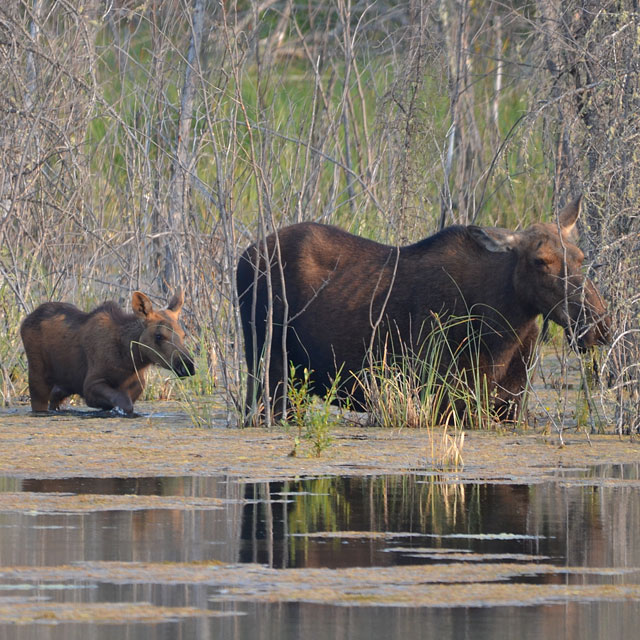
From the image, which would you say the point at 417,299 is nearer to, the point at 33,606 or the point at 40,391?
the point at 40,391

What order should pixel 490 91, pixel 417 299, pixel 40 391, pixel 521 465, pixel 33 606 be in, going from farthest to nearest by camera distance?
pixel 490 91 < pixel 40 391 < pixel 417 299 < pixel 521 465 < pixel 33 606

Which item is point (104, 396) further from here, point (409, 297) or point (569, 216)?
point (569, 216)

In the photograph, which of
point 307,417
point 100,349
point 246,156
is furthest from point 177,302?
point 307,417

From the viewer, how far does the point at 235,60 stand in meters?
8.52

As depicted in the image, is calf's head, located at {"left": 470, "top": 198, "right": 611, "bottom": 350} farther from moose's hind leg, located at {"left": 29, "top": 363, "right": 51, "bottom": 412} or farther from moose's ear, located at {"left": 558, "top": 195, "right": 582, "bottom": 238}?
moose's hind leg, located at {"left": 29, "top": 363, "right": 51, "bottom": 412}

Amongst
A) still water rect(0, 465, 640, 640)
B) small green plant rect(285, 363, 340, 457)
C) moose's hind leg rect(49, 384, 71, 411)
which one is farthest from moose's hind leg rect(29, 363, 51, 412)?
still water rect(0, 465, 640, 640)

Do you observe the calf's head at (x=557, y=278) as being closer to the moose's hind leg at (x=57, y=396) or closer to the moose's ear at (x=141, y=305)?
the moose's ear at (x=141, y=305)

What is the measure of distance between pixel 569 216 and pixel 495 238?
0.47 m

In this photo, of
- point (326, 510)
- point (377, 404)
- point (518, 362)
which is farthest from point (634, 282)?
point (326, 510)

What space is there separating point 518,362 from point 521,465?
186cm

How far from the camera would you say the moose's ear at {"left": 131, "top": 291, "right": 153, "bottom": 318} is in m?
10.1

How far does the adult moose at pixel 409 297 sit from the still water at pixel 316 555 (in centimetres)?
200

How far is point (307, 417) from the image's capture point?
8.37 m

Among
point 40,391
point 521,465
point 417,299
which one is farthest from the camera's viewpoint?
point 40,391
